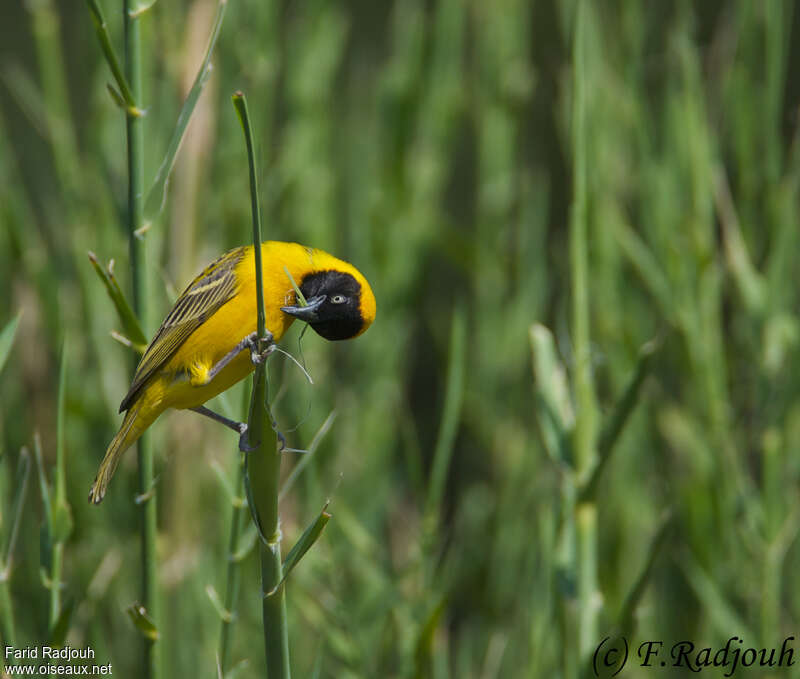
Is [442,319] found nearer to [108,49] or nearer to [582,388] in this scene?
[582,388]

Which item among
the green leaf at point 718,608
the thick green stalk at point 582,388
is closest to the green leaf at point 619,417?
the thick green stalk at point 582,388

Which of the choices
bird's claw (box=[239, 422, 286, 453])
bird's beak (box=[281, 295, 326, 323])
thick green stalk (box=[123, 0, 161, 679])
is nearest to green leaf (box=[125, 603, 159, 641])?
thick green stalk (box=[123, 0, 161, 679])

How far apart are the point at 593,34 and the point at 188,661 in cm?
102

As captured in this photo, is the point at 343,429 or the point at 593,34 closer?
the point at 593,34

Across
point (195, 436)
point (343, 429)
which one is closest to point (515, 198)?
point (343, 429)

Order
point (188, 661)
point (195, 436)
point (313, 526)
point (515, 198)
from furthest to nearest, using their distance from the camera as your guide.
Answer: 1. point (515, 198)
2. point (195, 436)
3. point (188, 661)
4. point (313, 526)

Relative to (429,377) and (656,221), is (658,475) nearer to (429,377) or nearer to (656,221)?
(656,221)

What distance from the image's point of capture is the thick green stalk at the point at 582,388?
75 centimetres

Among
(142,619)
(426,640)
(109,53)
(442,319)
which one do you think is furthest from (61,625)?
(442,319)

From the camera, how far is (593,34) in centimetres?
136

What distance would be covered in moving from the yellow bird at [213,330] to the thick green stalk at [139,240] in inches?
5.5

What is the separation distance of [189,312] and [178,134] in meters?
0.27

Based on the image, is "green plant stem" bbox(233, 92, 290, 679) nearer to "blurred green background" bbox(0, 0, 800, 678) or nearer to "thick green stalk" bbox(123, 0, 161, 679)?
"thick green stalk" bbox(123, 0, 161, 679)

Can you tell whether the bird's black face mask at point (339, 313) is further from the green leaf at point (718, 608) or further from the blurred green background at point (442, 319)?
the green leaf at point (718, 608)
